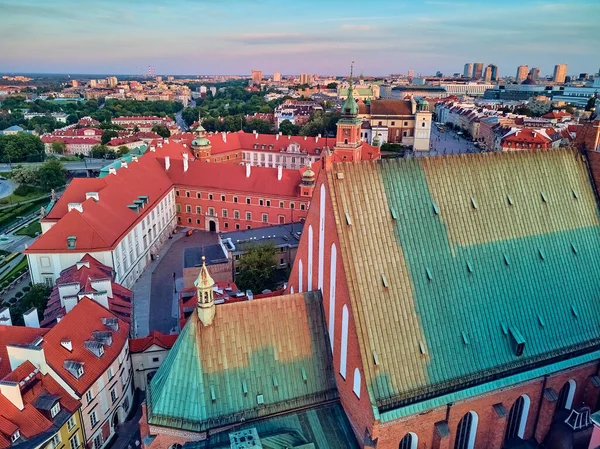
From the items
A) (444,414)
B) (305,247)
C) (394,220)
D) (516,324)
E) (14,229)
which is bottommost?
(14,229)

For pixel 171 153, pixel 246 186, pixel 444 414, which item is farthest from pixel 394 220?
pixel 171 153

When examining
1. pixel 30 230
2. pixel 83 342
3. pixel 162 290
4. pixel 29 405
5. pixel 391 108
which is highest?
pixel 391 108

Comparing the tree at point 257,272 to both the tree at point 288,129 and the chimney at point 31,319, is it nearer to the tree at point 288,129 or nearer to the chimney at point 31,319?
the chimney at point 31,319

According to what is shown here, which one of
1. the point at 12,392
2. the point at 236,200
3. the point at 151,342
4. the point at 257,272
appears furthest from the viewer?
the point at 236,200

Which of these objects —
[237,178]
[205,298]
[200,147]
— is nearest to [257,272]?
[205,298]

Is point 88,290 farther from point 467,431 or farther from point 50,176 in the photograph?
point 50,176

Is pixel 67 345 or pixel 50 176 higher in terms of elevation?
pixel 67 345

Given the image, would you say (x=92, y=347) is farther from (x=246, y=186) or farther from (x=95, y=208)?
(x=246, y=186)

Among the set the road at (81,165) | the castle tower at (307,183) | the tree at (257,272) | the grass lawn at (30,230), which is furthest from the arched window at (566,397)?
the road at (81,165)
